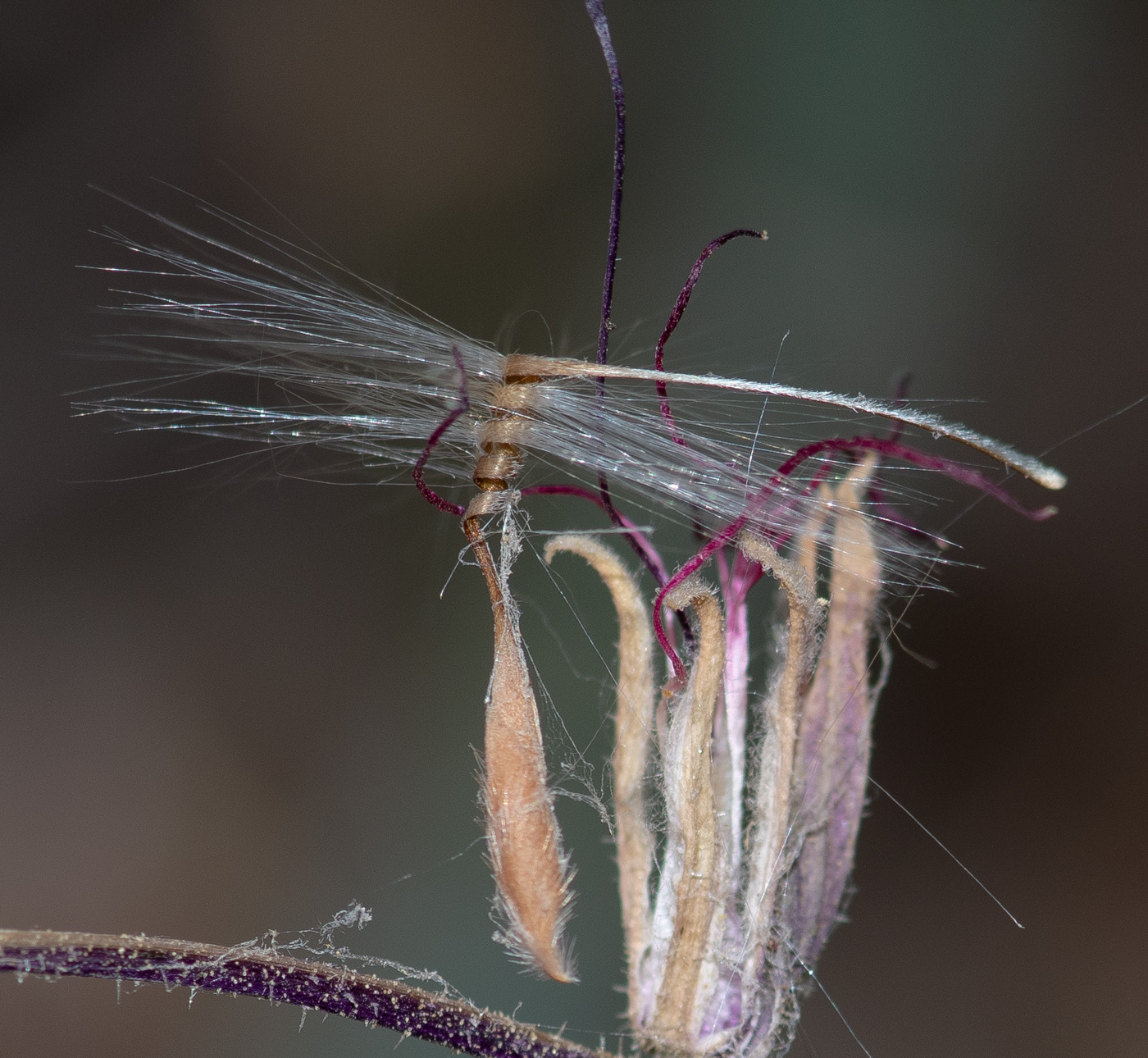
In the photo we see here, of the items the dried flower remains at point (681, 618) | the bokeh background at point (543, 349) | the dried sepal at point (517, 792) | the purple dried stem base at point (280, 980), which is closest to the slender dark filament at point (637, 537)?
the dried flower remains at point (681, 618)

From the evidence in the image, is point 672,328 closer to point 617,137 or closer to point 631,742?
point 617,137

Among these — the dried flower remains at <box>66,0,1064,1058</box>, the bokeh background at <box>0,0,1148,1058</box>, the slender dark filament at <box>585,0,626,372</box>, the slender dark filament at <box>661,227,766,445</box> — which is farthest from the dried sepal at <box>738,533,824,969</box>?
the bokeh background at <box>0,0,1148,1058</box>

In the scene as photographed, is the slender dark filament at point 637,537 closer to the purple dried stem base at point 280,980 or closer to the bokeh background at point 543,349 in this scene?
the purple dried stem base at point 280,980

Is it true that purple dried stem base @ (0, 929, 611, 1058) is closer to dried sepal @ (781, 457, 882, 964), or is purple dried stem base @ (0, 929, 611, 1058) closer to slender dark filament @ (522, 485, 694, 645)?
dried sepal @ (781, 457, 882, 964)

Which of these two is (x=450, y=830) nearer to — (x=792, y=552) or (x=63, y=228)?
(x=792, y=552)

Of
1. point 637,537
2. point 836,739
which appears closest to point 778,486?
point 637,537
